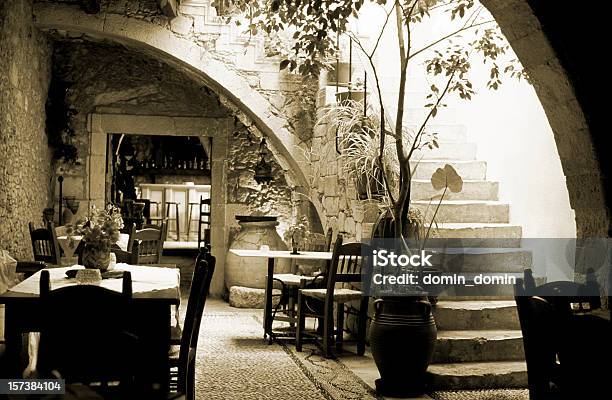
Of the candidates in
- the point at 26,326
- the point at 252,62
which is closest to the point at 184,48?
the point at 252,62

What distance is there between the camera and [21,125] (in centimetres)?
742

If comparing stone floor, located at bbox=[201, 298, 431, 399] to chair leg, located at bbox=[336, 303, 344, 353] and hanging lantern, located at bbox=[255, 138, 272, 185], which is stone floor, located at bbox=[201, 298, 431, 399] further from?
hanging lantern, located at bbox=[255, 138, 272, 185]

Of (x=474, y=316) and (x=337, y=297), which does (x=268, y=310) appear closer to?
(x=337, y=297)

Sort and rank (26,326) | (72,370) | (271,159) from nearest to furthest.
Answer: (72,370) → (26,326) → (271,159)

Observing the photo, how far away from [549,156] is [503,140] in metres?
0.90

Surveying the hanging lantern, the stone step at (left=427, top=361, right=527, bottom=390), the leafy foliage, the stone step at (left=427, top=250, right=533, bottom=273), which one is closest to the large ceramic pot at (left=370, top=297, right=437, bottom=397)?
the stone step at (left=427, top=361, right=527, bottom=390)

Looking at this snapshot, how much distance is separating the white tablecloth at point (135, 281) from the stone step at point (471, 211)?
2.75 meters

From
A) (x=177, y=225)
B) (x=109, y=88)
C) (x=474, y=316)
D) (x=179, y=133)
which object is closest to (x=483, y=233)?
(x=474, y=316)

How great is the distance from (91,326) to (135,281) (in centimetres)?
114

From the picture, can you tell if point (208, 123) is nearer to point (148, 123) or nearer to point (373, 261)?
point (148, 123)

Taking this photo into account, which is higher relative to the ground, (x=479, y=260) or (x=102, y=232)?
(x=102, y=232)

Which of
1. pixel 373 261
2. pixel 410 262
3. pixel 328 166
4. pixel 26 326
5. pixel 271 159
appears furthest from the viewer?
pixel 271 159

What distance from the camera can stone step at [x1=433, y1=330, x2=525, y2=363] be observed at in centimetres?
490

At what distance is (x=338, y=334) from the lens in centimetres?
597
